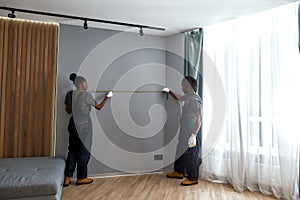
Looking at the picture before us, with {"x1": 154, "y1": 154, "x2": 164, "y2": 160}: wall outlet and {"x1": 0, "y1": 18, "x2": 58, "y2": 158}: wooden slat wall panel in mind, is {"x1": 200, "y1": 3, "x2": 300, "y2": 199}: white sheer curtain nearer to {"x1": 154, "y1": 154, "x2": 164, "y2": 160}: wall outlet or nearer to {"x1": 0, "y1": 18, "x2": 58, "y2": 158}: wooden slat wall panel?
{"x1": 154, "y1": 154, "x2": 164, "y2": 160}: wall outlet

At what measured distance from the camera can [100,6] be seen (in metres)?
3.19

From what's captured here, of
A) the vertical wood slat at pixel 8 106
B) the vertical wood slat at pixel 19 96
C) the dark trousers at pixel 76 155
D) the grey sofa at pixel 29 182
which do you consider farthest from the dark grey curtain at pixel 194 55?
the vertical wood slat at pixel 8 106

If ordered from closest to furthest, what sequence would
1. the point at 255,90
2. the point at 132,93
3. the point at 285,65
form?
the point at 285,65, the point at 255,90, the point at 132,93

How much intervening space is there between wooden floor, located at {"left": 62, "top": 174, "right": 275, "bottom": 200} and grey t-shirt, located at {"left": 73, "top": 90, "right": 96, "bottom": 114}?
1096 millimetres

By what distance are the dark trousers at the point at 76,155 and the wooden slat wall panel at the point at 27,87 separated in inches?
12.0

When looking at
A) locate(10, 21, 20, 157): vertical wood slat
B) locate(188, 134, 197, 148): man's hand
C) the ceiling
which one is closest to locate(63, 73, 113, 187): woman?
locate(10, 21, 20, 157): vertical wood slat

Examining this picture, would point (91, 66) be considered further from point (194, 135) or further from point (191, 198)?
point (191, 198)

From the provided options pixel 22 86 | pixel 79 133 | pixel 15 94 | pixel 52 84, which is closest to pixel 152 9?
pixel 52 84

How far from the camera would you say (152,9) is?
328 cm

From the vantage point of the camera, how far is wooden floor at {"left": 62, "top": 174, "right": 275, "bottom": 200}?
10.3 ft

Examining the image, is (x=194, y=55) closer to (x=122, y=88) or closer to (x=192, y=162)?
(x=122, y=88)

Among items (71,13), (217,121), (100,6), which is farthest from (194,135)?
(71,13)

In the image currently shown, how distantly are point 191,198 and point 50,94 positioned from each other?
8.09 ft

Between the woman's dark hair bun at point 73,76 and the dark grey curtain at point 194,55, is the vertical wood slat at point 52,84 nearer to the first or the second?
the woman's dark hair bun at point 73,76
